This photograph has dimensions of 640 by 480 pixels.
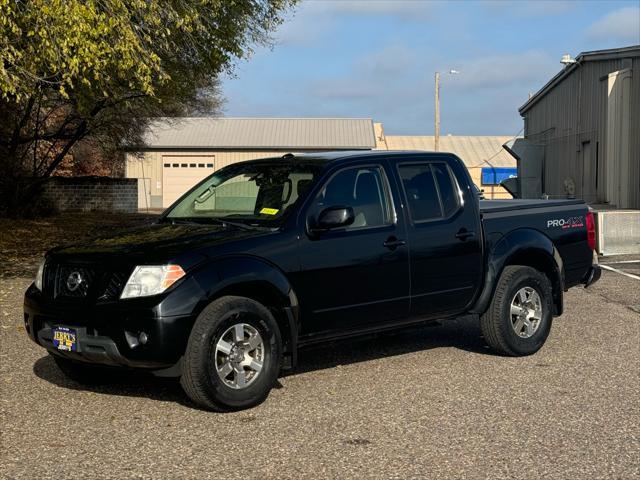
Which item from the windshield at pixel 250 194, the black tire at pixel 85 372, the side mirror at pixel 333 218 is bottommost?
the black tire at pixel 85 372

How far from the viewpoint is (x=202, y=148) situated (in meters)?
50.8

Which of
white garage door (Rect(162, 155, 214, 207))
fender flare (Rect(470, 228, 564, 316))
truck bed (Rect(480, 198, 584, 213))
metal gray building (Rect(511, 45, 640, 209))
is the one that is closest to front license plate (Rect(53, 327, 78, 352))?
fender flare (Rect(470, 228, 564, 316))

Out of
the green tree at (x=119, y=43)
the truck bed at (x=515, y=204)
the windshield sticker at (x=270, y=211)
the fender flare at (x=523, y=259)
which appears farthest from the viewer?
the green tree at (x=119, y=43)

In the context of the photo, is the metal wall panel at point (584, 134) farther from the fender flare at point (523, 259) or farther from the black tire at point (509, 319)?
the black tire at point (509, 319)

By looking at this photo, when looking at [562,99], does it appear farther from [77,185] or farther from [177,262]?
[177,262]

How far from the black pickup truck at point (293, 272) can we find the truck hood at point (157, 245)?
0.02 meters

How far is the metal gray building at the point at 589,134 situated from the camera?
24.1 meters

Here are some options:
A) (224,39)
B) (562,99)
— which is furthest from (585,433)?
(562,99)

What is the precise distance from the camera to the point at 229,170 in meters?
7.25

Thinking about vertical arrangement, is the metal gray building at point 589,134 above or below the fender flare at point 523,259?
above

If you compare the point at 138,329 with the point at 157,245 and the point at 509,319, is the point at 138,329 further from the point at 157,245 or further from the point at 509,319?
the point at 509,319

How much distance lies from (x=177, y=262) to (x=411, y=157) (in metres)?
2.51

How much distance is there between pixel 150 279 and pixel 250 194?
5.21 feet

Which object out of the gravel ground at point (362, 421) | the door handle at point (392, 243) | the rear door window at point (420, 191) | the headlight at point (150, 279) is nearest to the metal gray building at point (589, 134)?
the gravel ground at point (362, 421)
